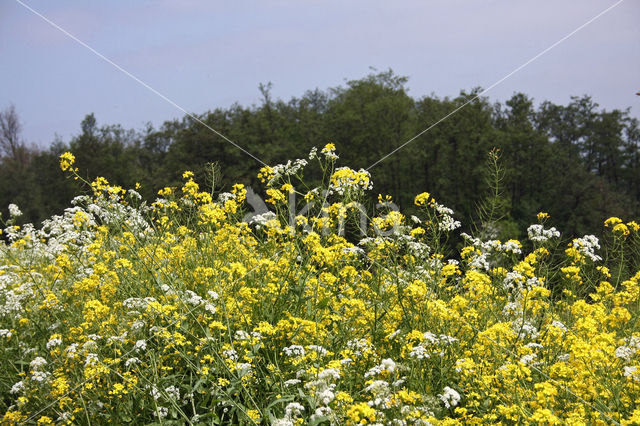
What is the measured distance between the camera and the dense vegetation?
28.9 meters

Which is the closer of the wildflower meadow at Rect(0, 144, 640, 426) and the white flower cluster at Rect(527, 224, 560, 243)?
the wildflower meadow at Rect(0, 144, 640, 426)

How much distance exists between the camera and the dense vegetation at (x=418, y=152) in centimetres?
2894

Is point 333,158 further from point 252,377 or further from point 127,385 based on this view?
point 127,385

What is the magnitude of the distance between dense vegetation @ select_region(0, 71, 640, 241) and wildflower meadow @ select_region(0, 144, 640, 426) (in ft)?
66.6

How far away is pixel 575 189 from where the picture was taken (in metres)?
29.6

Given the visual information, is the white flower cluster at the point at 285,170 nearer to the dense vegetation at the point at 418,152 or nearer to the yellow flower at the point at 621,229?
the yellow flower at the point at 621,229

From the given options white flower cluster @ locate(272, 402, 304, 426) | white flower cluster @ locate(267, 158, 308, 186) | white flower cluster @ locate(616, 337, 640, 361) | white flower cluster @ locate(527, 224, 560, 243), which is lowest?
white flower cluster @ locate(616, 337, 640, 361)

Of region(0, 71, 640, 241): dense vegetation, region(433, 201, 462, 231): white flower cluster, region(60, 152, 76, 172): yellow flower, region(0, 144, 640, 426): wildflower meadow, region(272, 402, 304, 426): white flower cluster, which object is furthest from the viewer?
region(0, 71, 640, 241): dense vegetation

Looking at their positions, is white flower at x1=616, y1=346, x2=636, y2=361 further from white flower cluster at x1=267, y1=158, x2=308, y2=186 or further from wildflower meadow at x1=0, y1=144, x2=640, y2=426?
white flower cluster at x1=267, y1=158, x2=308, y2=186

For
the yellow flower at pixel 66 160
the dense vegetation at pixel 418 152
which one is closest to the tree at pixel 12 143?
the dense vegetation at pixel 418 152

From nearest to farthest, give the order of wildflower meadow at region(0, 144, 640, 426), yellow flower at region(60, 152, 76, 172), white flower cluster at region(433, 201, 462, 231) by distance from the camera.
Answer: wildflower meadow at region(0, 144, 640, 426) → yellow flower at region(60, 152, 76, 172) → white flower cluster at region(433, 201, 462, 231)

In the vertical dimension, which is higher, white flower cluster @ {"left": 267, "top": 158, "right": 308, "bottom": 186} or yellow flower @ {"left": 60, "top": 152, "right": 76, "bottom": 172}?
yellow flower @ {"left": 60, "top": 152, "right": 76, "bottom": 172}

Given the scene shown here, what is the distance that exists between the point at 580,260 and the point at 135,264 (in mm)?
4171

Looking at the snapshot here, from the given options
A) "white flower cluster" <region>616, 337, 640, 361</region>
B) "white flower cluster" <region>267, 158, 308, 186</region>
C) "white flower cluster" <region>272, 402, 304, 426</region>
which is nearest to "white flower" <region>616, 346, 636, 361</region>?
"white flower cluster" <region>616, 337, 640, 361</region>
